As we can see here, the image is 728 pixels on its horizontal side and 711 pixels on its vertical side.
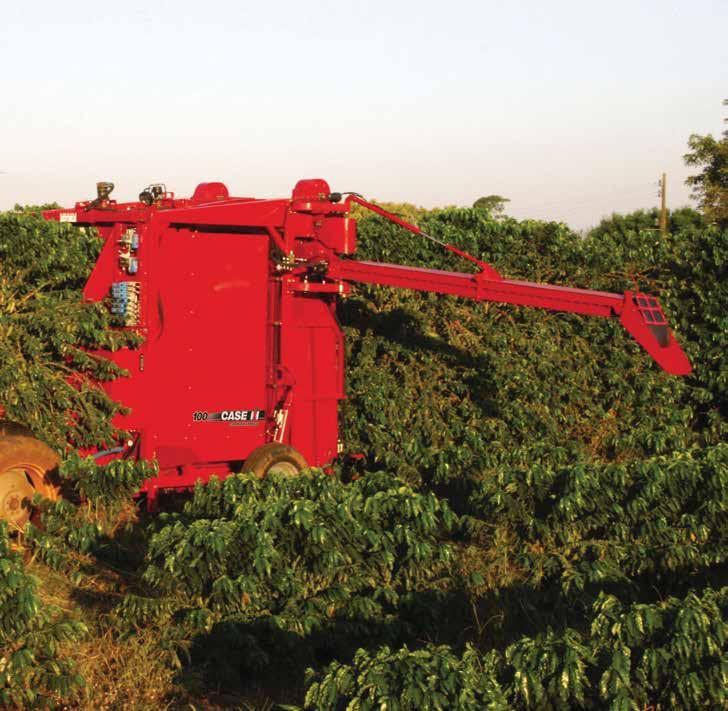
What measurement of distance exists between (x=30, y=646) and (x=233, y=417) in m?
4.96

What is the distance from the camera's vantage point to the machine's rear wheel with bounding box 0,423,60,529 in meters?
9.84

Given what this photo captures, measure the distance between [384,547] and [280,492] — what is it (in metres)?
1.13

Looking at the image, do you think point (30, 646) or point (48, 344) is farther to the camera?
point (48, 344)

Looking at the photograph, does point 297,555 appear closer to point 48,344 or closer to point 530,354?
point 48,344

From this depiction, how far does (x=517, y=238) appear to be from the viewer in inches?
642

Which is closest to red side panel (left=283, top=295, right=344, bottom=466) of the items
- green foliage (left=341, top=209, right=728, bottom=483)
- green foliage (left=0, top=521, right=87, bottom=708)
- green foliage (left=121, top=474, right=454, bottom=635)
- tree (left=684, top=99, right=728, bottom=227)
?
green foliage (left=341, top=209, right=728, bottom=483)

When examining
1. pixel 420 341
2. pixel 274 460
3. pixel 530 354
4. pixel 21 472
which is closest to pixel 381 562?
pixel 274 460

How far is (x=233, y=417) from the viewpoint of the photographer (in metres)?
11.6

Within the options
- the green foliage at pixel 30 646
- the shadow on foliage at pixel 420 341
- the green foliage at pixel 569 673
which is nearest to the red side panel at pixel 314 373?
the shadow on foliage at pixel 420 341

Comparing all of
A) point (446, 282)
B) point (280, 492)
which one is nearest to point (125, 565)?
point (280, 492)

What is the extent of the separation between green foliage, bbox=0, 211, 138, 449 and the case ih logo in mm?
915

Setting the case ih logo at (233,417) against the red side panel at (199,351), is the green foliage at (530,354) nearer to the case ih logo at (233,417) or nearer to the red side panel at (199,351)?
the case ih logo at (233,417)

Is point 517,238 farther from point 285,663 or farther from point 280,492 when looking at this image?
point 285,663

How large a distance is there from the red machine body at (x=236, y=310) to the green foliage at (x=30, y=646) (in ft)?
12.9
